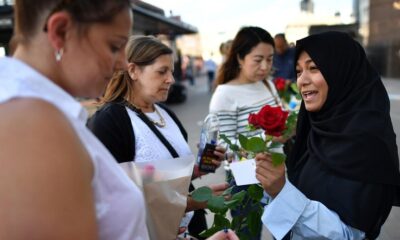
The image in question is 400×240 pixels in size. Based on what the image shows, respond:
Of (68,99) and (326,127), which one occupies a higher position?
(68,99)

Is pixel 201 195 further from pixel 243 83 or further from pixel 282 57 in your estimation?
pixel 282 57

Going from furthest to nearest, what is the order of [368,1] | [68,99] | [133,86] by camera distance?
[368,1], [133,86], [68,99]

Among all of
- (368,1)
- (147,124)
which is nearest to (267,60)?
(147,124)

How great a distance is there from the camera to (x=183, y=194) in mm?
1418

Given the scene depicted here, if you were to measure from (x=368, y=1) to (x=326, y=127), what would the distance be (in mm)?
12614

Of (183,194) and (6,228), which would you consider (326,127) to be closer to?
(183,194)

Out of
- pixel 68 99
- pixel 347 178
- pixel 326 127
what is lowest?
pixel 347 178

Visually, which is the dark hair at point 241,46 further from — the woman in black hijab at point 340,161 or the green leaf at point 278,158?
the green leaf at point 278,158

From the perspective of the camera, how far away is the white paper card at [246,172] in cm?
158

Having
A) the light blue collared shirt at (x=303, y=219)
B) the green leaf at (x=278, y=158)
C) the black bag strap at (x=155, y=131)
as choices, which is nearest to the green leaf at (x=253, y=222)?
the light blue collared shirt at (x=303, y=219)

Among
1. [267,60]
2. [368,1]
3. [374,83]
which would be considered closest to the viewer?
[374,83]

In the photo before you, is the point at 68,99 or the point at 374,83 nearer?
the point at 68,99

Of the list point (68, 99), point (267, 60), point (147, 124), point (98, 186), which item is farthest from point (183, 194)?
point (267, 60)

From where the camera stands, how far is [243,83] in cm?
294
